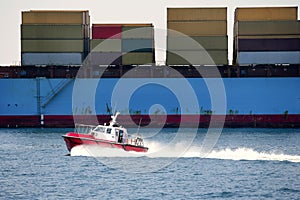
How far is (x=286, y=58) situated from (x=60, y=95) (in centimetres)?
1785

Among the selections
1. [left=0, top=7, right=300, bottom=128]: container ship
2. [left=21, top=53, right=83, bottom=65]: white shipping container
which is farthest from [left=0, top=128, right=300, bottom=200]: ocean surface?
[left=21, top=53, right=83, bottom=65]: white shipping container

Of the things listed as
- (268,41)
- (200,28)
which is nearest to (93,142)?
(200,28)

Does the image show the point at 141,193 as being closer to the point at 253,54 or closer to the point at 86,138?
the point at 86,138

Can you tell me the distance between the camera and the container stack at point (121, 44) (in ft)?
240

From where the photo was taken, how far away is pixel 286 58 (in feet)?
240

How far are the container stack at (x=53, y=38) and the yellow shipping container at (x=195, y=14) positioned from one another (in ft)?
23.1

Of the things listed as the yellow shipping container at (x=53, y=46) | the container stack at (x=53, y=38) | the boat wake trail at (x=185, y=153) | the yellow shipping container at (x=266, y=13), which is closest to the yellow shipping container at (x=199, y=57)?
the yellow shipping container at (x=266, y=13)

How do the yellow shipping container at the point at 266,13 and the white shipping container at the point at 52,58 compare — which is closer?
the yellow shipping container at the point at 266,13

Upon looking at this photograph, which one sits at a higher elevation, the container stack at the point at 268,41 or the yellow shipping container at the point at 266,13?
the yellow shipping container at the point at 266,13

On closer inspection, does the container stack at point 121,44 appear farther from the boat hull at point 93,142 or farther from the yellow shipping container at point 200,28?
the boat hull at point 93,142

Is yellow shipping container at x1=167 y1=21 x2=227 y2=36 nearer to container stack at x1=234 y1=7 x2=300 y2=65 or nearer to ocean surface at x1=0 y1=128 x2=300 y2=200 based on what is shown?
container stack at x1=234 y1=7 x2=300 y2=65

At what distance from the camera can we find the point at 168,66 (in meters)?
74.8

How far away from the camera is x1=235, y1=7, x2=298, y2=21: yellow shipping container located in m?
73.8

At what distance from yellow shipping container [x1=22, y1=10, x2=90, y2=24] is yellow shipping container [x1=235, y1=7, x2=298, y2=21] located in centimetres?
1247
